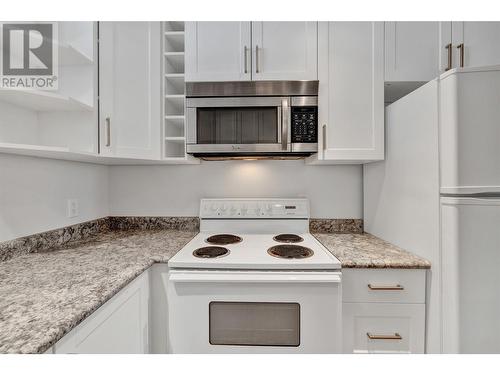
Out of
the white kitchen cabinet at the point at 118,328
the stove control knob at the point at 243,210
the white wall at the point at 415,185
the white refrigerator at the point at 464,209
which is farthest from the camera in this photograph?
the stove control knob at the point at 243,210

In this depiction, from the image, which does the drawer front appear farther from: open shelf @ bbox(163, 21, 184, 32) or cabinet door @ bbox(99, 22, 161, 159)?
open shelf @ bbox(163, 21, 184, 32)

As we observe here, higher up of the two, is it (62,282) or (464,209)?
(464,209)

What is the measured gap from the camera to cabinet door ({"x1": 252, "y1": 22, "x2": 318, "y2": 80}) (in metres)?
1.52

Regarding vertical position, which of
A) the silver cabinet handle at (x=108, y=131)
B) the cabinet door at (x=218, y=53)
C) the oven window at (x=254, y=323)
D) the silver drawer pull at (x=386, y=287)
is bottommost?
the oven window at (x=254, y=323)

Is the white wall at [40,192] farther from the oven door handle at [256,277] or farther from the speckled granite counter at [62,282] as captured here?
the oven door handle at [256,277]

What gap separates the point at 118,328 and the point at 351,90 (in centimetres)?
161

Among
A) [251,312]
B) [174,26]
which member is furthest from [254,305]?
[174,26]

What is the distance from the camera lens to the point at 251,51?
5.05 feet

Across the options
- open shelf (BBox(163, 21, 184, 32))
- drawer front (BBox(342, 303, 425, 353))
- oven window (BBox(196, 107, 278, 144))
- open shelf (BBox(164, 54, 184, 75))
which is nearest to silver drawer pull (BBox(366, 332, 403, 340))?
drawer front (BBox(342, 303, 425, 353))

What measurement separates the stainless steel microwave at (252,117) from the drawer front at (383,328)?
87 centimetres

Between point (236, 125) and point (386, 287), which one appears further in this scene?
point (236, 125)

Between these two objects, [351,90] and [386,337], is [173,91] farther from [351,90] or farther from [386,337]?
[386,337]

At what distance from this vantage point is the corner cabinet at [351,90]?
150 cm

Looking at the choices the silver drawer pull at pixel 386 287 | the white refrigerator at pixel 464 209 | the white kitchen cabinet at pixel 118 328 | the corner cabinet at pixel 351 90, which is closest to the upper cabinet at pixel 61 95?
the white kitchen cabinet at pixel 118 328
